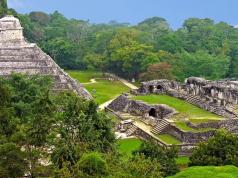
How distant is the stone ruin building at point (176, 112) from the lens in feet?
147

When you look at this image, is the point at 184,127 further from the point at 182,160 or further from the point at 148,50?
the point at 148,50

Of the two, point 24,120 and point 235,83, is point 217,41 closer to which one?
point 235,83

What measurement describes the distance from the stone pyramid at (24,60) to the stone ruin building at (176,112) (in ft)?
15.2

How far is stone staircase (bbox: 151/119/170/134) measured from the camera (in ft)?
152

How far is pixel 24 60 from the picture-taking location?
59.3 meters

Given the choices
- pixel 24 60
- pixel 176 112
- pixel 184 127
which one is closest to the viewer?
pixel 184 127

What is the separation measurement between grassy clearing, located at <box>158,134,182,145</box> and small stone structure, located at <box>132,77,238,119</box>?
17.3ft

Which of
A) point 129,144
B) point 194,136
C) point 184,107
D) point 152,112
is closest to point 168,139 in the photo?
point 194,136

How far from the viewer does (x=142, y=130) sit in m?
47.2

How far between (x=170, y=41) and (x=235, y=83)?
35.9 meters

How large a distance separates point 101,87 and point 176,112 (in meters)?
22.6

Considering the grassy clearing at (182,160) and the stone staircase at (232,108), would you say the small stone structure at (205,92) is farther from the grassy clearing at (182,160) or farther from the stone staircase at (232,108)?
the grassy clearing at (182,160)

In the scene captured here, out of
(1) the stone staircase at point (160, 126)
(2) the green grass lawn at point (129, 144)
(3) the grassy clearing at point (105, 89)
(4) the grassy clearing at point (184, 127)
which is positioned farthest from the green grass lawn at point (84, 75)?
(4) the grassy clearing at point (184, 127)

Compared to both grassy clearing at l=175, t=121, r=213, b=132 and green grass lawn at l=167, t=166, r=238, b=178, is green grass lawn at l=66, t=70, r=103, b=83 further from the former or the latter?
green grass lawn at l=167, t=166, r=238, b=178
